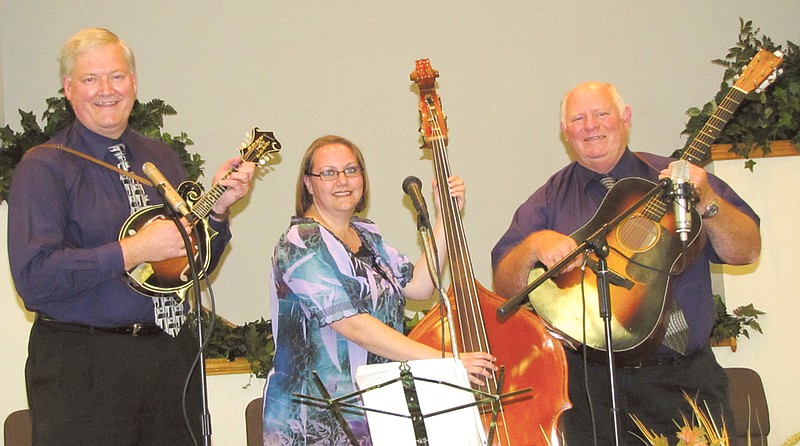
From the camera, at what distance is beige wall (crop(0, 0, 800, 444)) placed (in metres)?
5.24

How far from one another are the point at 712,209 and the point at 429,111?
3.44 ft

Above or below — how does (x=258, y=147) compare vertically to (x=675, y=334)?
above

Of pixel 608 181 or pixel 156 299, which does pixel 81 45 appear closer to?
pixel 156 299

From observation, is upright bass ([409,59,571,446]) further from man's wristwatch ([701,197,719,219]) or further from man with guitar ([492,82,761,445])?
man's wristwatch ([701,197,719,219])

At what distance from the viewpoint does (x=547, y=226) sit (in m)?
3.52

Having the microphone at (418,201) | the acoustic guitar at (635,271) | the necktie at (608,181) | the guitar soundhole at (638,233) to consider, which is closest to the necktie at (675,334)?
the acoustic guitar at (635,271)

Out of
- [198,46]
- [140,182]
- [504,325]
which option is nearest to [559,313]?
[504,325]

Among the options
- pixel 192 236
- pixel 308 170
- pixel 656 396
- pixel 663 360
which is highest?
pixel 308 170

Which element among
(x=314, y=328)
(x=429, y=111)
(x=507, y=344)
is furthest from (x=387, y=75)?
(x=507, y=344)

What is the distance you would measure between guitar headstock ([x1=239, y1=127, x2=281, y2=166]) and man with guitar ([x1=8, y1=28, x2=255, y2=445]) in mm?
45

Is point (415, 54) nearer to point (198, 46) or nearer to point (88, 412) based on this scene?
point (198, 46)

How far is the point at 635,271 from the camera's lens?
318 centimetres

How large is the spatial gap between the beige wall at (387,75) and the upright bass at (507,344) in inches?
83.0

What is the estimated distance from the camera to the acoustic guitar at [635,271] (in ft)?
10.2
